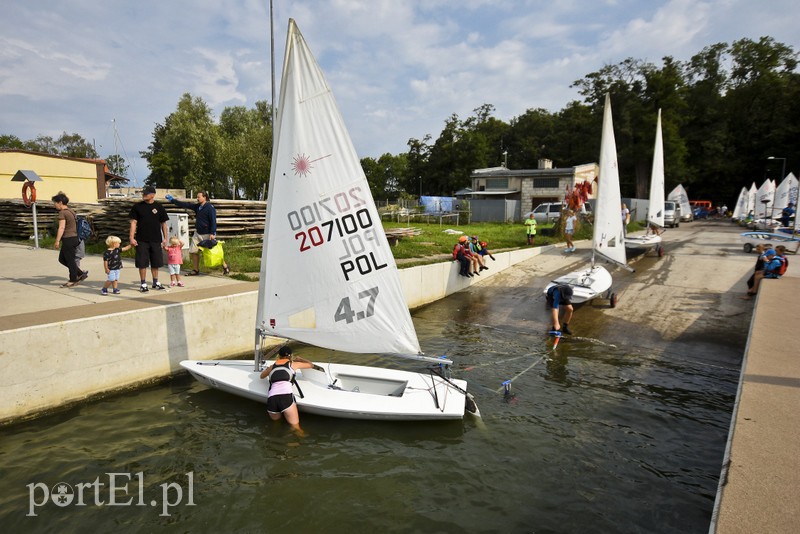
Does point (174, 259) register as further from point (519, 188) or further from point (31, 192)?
point (519, 188)

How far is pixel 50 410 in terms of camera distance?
7.30 m

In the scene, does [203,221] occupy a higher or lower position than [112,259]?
higher

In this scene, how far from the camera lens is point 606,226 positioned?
14.7 metres

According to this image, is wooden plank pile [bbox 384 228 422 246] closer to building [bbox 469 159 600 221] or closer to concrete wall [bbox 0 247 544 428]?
concrete wall [bbox 0 247 544 428]

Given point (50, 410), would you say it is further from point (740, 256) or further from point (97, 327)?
point (740, 256)

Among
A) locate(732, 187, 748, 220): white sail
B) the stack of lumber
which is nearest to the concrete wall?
the stack of lumber

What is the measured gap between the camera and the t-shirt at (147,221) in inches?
389

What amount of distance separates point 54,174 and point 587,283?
32.1 m

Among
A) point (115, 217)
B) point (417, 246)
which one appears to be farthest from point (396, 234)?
point (115, 217)

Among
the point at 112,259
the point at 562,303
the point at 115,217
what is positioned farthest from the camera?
the point at 115,217

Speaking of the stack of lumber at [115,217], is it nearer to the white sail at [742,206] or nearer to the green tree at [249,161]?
the green tree at [249,161]

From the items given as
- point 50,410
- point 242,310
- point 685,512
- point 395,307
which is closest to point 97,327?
point 50,410

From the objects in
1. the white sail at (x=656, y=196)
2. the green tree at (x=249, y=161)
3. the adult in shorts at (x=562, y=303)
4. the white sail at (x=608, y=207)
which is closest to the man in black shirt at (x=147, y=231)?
the adult in shorts at (x=562, y=303)

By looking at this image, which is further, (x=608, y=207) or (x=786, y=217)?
(x=786, y=217)
